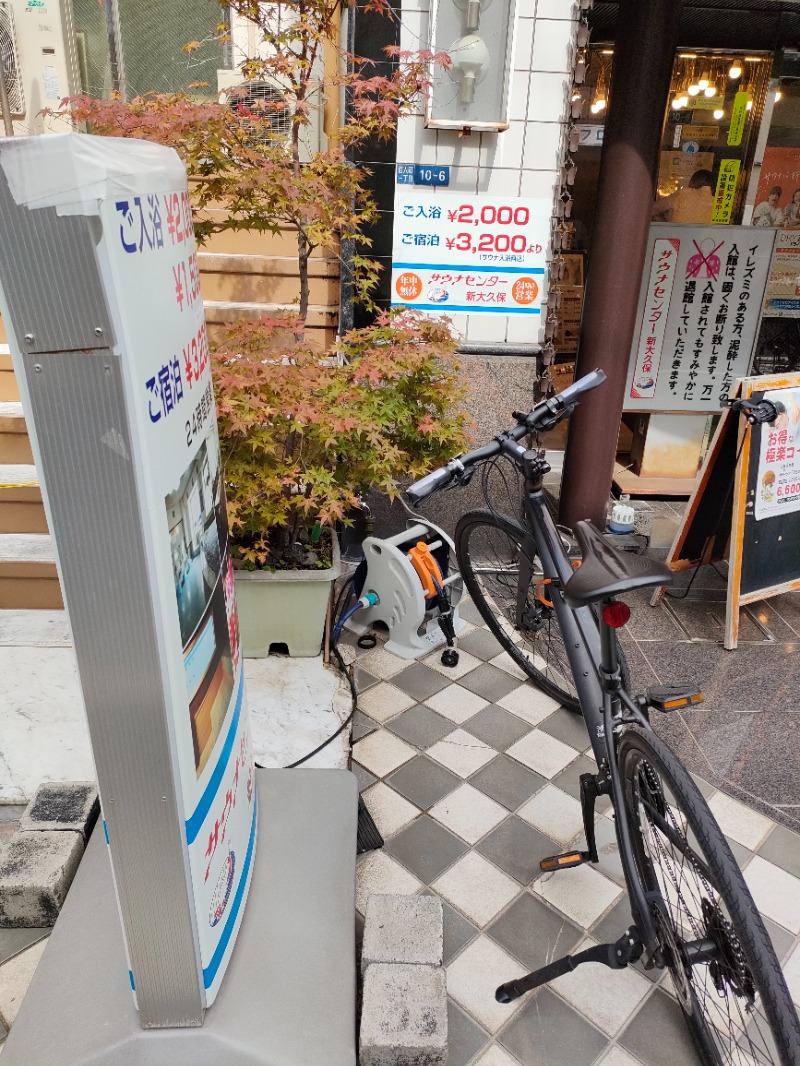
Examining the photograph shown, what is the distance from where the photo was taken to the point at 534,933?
9.19 feet

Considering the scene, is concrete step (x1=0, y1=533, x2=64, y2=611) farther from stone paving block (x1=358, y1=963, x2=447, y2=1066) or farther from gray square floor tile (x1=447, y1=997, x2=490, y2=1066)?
gray square floor tile (x1=447, y1=997, x2=490, y2=1066)

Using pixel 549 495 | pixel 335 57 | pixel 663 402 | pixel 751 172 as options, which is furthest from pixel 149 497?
pixel 751 172

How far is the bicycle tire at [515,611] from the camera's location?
161 inches

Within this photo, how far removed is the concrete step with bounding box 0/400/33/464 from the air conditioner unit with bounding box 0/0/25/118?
297 cm

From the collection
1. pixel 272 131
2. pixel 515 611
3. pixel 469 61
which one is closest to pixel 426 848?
pixel 515 611

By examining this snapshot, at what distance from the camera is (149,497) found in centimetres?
147

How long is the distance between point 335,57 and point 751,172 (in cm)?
393

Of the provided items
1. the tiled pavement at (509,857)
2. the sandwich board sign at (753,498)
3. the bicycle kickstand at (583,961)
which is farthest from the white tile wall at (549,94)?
the bicycle kickstand at (583,961)

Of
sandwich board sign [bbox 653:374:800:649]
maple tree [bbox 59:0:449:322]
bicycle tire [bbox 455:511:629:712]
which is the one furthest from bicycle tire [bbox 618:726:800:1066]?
maple tree [bbox 59:0:449:322]

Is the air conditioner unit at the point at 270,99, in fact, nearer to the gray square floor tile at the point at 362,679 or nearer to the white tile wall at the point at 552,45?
the white tile wall at the point at 552,45

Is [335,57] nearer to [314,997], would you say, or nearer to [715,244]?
[715,244]

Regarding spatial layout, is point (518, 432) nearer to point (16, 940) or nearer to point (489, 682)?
point (489, 682)

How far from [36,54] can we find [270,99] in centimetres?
253

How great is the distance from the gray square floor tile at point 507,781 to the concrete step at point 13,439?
3200 millimetres
